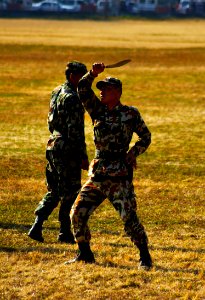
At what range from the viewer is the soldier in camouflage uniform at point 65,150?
30.3 feet

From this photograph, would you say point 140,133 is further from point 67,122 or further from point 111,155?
point 67,122

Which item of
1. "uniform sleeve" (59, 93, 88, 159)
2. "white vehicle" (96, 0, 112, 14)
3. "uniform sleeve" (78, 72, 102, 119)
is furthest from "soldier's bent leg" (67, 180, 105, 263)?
"white vehicle" (96, 0, 112, 14)

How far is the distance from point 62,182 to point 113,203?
1446 millimetres

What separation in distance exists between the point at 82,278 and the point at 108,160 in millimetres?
1214

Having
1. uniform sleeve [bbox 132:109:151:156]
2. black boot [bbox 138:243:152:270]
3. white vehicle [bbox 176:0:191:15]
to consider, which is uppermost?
uniform sleeve [bbox 132:109:151:156]

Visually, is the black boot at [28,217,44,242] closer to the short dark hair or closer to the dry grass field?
the dry grass field

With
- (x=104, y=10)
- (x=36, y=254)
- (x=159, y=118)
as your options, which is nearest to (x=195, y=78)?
(x=159, y=118)

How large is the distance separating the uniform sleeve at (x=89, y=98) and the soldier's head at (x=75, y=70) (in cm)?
92

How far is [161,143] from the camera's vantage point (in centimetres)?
1888

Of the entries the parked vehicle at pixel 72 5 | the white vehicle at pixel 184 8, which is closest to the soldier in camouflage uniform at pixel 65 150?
the parked vehicle at pixel 72 5

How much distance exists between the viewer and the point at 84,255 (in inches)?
339

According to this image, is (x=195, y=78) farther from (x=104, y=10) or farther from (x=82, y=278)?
(x=104, y=10)

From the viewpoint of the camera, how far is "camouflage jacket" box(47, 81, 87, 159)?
9234 mm

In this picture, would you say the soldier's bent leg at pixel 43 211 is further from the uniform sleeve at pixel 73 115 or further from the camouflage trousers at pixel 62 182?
the uniform sleeve at pixel 73 115
